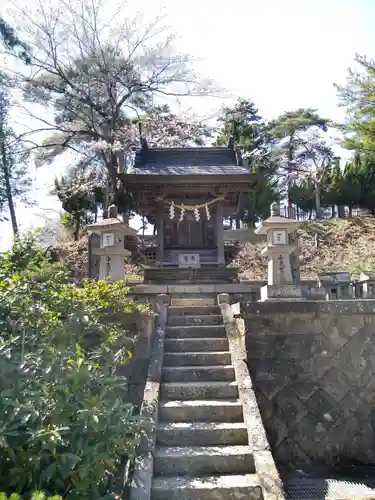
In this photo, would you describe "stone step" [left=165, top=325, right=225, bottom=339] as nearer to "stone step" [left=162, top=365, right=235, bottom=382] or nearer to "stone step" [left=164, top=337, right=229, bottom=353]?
"stone step" [left=164, top=337, right=229, bottom=353]

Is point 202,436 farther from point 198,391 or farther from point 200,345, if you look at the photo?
point 200,345

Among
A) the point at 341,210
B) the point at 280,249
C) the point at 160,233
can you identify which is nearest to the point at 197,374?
the point at 280,249

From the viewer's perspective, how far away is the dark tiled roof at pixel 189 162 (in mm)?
12398

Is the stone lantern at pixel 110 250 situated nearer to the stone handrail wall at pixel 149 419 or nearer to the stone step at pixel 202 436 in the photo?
the stone handrail wall at pixel 149 419

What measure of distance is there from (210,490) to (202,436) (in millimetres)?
722

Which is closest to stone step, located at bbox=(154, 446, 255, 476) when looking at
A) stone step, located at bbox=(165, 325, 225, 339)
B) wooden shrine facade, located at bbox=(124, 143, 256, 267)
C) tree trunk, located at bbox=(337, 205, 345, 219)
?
stone step, located at bbox=(165, 325, 225, 339)

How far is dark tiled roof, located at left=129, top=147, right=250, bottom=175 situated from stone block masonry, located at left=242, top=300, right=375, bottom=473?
Answer: 686 cm

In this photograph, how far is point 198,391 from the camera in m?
4.96

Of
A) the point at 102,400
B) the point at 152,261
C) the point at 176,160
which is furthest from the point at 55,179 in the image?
the point at 102,400

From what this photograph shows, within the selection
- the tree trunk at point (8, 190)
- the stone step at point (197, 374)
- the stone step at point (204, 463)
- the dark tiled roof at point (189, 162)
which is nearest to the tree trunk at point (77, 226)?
the tree trunk at point (8, 190)

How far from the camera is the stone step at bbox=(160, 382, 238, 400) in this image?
16.2 feet

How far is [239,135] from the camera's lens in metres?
29.5

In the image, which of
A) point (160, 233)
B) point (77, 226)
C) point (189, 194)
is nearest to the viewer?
point (160, 233)

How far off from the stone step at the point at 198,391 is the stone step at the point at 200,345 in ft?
2.81
